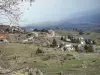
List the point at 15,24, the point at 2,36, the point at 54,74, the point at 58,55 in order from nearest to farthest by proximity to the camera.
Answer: the point at 15,24 → the point at 2,36 → the point at 54,74 → the point at 58,55

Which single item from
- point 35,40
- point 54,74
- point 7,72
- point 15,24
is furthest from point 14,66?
point 35,40

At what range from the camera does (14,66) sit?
10180 mm

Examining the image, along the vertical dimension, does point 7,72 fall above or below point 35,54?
above

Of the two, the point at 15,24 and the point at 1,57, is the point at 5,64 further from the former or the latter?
the point at 15,24

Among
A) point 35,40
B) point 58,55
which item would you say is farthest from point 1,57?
point 35,40

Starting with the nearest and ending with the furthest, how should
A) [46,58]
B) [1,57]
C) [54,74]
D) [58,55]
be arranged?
[1,57], [54,74], [46,58], [58,55]

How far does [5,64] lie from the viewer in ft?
31.9

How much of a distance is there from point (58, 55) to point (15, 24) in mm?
71019

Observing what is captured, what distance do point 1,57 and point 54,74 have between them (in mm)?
36120

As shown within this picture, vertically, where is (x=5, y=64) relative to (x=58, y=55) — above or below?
above

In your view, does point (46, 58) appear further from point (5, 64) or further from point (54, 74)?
point (5, 64)

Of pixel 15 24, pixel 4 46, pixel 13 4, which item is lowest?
pixel 4 46

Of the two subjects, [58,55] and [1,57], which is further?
[58,55]

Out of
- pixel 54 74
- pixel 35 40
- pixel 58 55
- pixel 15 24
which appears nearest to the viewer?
pixel 15 24
